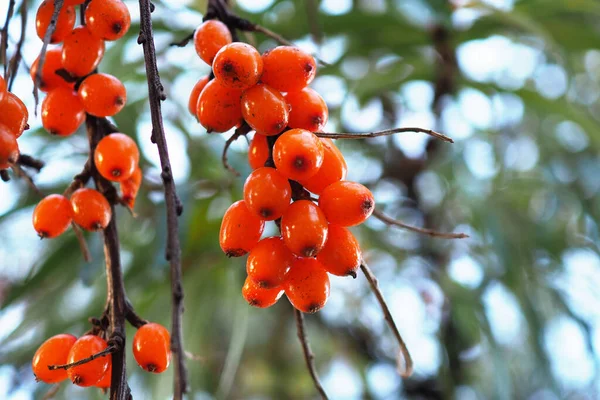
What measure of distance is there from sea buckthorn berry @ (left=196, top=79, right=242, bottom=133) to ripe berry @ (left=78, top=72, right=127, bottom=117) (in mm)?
84

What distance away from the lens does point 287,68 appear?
1.28ft

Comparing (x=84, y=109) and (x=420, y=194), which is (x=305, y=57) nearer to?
(x=84, y=109)

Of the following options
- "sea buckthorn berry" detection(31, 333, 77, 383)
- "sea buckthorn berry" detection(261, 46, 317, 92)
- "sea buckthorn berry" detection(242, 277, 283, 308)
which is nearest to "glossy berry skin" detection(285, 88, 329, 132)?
"sea buckthorn berry" detection(261, 46, 317, 92)

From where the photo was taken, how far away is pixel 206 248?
3.28 ft

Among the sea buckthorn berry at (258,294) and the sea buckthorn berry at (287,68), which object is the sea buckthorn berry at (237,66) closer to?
the sea buckthorn berry at (287,68)

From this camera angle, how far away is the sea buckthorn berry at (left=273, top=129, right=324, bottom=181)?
35 centimetres

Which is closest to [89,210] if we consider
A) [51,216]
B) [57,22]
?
Result: [51,216]

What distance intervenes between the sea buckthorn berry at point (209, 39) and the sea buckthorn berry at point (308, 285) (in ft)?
0.56

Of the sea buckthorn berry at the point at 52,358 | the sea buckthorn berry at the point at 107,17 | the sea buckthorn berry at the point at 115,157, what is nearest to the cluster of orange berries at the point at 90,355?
the sea buckthorn berry at the point at 52,358

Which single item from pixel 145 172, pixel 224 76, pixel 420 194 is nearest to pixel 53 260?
pixel 145 172

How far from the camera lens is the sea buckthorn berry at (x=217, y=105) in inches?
15.4

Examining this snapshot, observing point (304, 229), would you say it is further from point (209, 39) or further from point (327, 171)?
point (209, 39)

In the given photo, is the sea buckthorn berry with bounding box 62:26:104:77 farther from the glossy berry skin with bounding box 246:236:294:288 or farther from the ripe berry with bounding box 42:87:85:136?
the glossy berry skin with bounding box 246:236:294:288

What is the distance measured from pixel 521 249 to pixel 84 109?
3.00 ft
